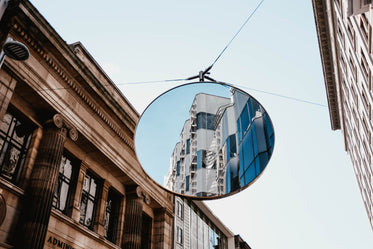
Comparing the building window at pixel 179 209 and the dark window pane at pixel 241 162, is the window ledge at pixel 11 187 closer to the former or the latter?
the dark window pane at pixel 241 162

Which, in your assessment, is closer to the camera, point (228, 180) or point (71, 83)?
point (228, 180)

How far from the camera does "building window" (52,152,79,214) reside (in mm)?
14227

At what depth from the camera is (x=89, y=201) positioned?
1619 centimetres

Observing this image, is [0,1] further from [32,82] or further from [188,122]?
[188,122]

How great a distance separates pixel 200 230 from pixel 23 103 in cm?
2283

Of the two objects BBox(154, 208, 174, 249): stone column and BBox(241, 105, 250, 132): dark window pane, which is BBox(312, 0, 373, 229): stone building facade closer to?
BBox(241, 105, 250, 132): dark window pane

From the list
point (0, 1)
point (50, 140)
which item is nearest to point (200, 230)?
point (50, 140)

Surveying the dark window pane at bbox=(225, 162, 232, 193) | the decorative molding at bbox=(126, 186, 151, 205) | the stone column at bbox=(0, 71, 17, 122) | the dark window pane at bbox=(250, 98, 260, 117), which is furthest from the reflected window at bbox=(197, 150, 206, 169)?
the decorative molding at bbox=(126, 186, 151, 205)

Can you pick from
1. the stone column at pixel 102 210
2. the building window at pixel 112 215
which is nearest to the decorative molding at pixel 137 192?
the building window at pixel 112 215

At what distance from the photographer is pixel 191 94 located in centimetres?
543

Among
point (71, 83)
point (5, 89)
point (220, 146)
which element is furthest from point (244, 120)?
point (71, 83)

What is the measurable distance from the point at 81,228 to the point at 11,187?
157 inches

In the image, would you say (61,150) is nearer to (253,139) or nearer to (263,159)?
(253,139)

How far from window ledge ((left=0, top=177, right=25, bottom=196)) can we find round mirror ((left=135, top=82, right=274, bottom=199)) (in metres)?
7.87
